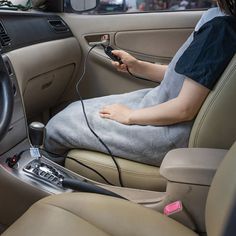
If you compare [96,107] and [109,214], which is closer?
[109,214]

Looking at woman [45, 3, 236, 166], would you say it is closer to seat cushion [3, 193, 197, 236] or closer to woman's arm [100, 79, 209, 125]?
woman's arm [100, 79, 209, 125]

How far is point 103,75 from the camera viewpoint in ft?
7.29

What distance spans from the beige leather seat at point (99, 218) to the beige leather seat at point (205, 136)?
282 millimetres

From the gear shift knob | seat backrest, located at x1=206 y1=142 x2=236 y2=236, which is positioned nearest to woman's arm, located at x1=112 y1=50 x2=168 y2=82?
the gear shift knob

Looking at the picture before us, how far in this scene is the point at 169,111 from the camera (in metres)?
1.42

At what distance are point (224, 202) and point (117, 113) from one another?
759 mm

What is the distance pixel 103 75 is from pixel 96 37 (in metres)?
0.18

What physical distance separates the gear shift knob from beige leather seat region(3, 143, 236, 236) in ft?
0.95

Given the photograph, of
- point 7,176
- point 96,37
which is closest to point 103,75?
point 96,37

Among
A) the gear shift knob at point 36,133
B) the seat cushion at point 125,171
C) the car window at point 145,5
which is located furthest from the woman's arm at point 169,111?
the car window at point 145,5

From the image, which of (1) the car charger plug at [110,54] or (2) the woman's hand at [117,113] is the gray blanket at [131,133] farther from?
(1) the car charger plug at [110,54]

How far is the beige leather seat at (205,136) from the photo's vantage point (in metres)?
1.26

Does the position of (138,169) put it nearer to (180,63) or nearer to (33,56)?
(180,63)

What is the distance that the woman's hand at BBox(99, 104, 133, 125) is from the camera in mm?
1540
